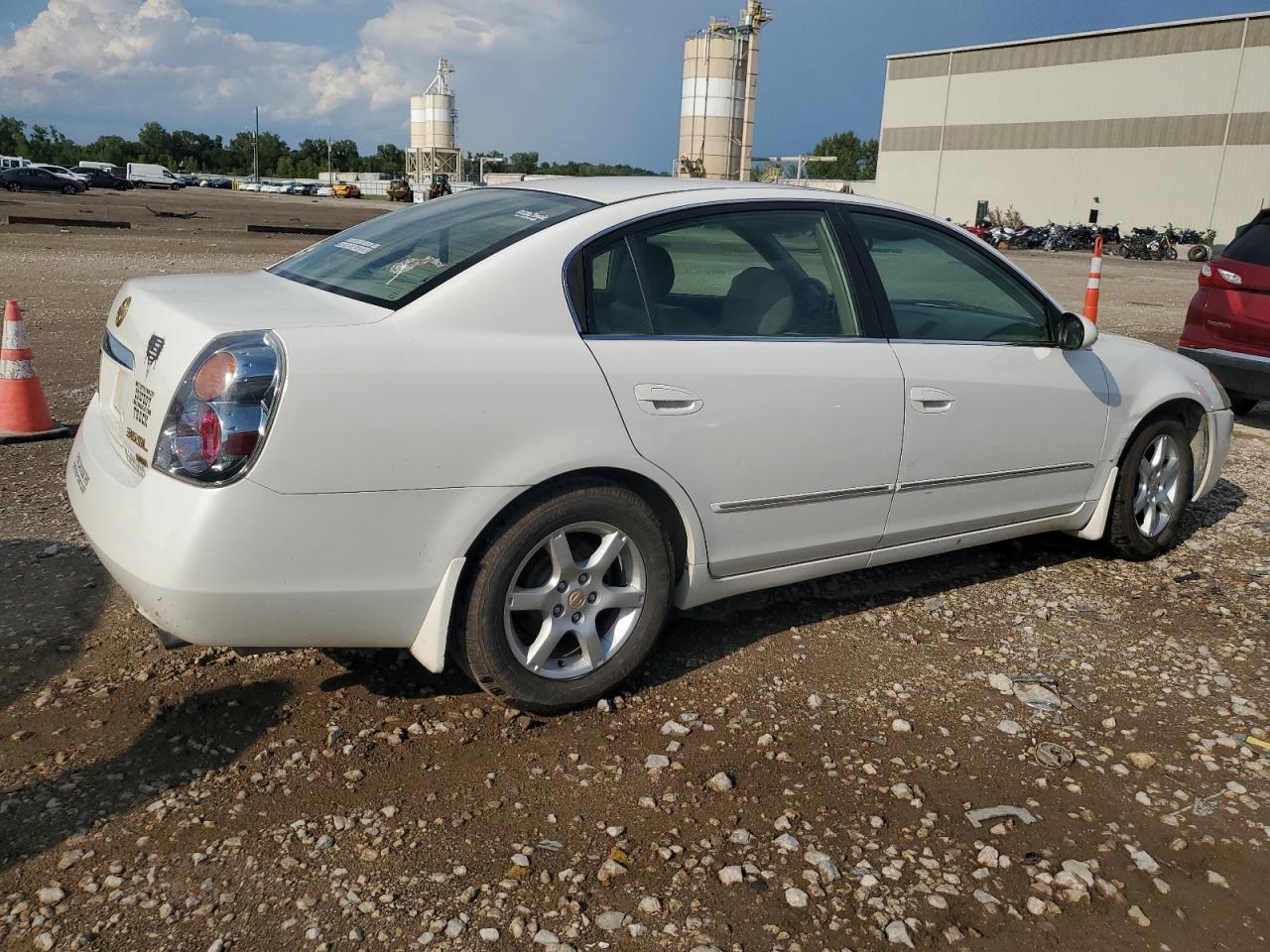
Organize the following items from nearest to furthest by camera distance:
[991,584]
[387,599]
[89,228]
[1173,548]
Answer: [387,599], [991,584], [1173,548], [89,228]

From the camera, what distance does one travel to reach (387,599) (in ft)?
10.0

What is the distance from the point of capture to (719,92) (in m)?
75.1

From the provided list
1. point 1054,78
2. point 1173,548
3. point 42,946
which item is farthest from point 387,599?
point 1054,78

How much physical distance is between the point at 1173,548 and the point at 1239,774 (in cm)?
234

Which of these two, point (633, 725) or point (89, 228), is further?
point (89, 228)

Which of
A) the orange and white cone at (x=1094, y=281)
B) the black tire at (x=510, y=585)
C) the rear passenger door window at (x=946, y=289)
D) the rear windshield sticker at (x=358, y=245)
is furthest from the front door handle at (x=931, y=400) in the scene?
the orange and white cone at (x=1094, y=281)

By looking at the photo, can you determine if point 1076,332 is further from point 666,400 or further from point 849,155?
point 849,155

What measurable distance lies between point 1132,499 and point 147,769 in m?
4.19

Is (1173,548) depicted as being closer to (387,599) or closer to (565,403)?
(565,403)

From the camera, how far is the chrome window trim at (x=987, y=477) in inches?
159

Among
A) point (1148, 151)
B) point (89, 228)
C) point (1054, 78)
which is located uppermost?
point (1054, 78)

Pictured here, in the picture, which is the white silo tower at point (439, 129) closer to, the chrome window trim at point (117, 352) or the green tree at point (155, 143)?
the green tree at point (155, 143)

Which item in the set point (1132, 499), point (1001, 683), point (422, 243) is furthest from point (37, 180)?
point (1001, 683)

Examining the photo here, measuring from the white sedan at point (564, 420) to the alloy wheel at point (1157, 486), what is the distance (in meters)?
0.61
